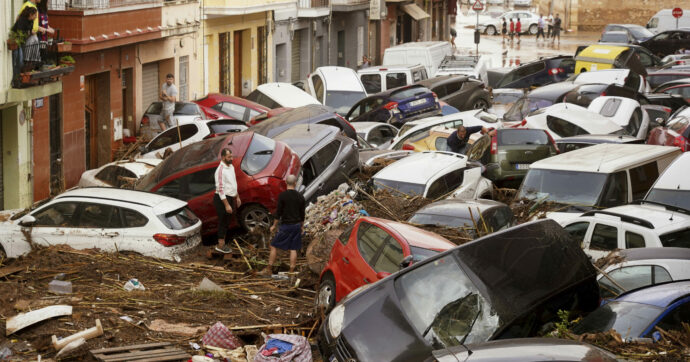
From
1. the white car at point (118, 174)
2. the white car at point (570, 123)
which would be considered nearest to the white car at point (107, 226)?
the white car at point (118, 174)

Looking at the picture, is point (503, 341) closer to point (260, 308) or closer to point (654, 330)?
point (654, 330)

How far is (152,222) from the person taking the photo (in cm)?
1503

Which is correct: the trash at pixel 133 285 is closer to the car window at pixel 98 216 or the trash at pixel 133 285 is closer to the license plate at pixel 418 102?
the car window at pixel 98 216

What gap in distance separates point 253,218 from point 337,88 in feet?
48.8

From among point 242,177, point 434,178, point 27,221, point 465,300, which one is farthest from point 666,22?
point 465,300

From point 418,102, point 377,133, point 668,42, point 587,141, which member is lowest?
point 377,133

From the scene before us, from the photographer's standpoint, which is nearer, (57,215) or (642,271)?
(642,271)

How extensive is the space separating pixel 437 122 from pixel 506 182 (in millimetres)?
4154

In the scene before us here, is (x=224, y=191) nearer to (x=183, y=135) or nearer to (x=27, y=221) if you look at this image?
(x=27, y=221)

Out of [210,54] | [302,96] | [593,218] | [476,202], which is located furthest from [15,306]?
[210,54]

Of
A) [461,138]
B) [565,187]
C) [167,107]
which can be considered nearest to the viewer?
[565,187]

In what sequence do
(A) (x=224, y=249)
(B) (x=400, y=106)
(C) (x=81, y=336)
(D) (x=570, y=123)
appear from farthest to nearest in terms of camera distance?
(B) (x=400, y=106) → (D) (x=570, y=123) → (A) (x=224, y=249) → (C) (x=81, y=336)

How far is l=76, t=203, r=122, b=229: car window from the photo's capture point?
15156 millimetres

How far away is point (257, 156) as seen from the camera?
1723 cm
